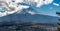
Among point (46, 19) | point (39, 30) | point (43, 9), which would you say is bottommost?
point (39, 30)

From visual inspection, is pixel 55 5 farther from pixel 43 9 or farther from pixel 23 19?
pixel 23 19

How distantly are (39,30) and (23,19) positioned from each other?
14.5 inches

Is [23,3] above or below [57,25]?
above

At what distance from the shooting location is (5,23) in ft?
8.73

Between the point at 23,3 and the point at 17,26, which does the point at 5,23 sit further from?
the point at 23,3

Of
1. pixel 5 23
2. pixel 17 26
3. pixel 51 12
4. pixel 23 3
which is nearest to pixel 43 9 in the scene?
pixel 51 12

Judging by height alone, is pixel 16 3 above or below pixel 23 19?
above

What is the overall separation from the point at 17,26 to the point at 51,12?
708 mm

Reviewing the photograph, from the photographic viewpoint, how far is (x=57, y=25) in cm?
271

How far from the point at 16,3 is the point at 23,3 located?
0.14 m

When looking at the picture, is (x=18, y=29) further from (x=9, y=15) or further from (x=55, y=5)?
(x=55, y=5)

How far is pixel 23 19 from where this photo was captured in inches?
106

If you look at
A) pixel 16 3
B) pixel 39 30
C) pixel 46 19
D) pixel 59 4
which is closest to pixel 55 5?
pixel 59 4

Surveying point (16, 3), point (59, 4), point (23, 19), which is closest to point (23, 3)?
point (16, 3)
